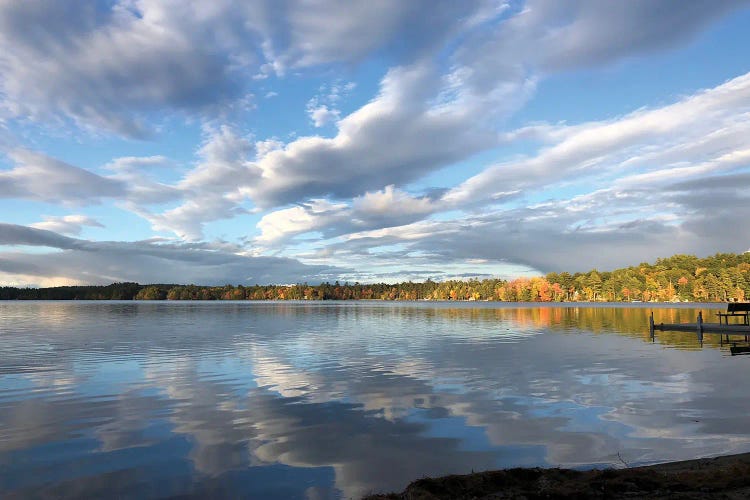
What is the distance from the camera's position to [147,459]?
53.7 ft

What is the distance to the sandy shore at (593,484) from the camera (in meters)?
11.6

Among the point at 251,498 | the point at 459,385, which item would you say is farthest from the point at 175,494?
the point at 459,385

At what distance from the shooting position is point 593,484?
12.3 m

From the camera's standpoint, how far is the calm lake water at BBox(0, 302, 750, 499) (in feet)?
49.6

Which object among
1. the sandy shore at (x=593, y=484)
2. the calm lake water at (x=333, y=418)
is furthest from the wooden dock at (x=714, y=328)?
the sandy shore at (x=593, y=484)

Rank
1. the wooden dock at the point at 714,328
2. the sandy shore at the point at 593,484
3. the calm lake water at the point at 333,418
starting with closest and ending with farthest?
1. the sandy shore at the point at 593,484
2. the calm lake water at the point at 333,418
3. the wooden dock at the point at 714,328

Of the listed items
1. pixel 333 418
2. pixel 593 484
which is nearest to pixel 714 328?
pixel 333 418

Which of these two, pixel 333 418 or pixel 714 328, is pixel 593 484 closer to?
pixel 333 418

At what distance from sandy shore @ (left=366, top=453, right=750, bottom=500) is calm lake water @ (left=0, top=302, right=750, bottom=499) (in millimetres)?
2141

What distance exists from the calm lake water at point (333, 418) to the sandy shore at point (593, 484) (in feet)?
7.02

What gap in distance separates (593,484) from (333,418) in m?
11.9

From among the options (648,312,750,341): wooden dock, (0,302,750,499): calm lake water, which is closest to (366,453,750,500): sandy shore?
(0,302,750,499): calm lake water

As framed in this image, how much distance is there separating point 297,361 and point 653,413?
2592cm

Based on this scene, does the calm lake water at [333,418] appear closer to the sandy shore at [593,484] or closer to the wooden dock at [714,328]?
the sandy shore at [593,484]
